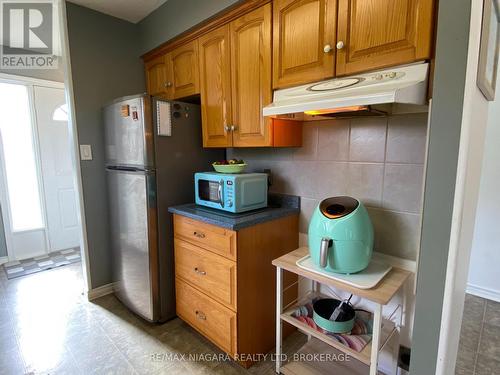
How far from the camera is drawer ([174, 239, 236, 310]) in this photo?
1446mm

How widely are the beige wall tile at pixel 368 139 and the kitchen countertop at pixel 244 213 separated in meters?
0.48

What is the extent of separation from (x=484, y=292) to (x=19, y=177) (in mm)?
4764

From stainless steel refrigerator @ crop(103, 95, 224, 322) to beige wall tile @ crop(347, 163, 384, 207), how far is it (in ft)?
3.57

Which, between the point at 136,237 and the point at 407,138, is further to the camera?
the point at 136,237

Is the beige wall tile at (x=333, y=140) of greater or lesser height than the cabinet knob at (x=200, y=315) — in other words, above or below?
above

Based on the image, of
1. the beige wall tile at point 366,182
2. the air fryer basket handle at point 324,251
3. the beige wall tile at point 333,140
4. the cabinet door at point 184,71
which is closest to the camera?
the air fryer basket handle at point 324,251

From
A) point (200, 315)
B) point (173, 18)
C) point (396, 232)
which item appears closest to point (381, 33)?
point (396, 232)

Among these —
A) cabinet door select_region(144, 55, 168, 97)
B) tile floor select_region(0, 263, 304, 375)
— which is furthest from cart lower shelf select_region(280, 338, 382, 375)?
cabinet door select_region(144, 55, 168, 97)

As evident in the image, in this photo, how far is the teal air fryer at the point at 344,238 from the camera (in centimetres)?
114

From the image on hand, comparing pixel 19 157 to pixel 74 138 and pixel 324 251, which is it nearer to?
pixel 74 138

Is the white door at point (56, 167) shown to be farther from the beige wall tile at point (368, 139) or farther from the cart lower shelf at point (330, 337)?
the beige wall tile at point (368, 139)

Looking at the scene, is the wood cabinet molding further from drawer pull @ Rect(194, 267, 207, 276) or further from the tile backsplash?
drawer pull @ Rect(194, 267, 207, 276)

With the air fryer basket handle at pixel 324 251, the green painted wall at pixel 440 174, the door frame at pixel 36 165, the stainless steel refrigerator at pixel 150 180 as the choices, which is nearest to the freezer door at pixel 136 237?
the stainless steel refrigerator at pixel 150 180

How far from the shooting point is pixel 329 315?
1.38m
